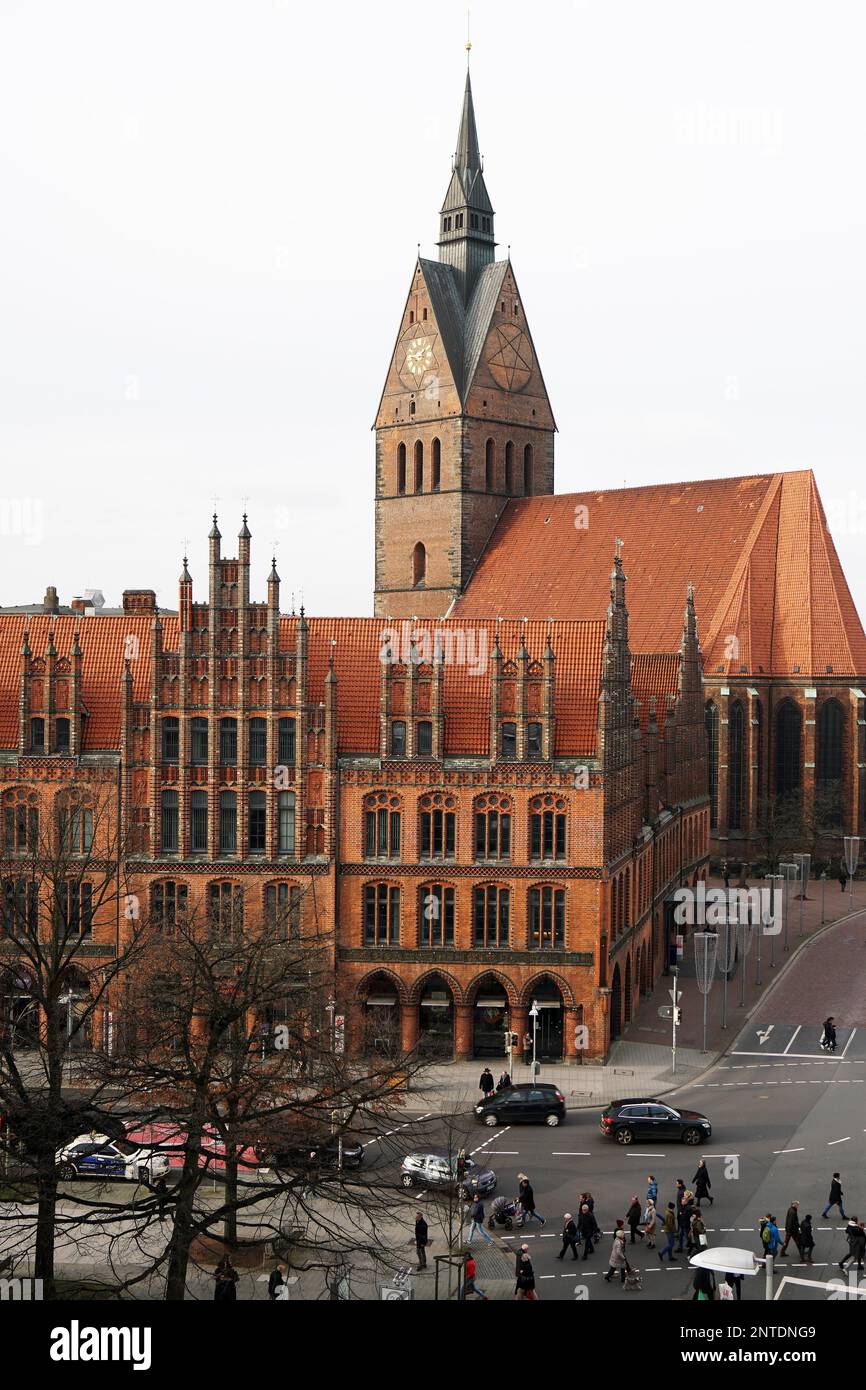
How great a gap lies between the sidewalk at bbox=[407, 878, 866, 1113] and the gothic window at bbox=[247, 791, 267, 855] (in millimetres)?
10329

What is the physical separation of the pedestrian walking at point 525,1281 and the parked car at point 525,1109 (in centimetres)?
1403

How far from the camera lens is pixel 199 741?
174 feet

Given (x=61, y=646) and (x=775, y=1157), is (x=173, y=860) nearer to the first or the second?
(x=61, y=646)

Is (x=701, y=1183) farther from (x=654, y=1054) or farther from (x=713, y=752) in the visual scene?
(x=713, y=752)

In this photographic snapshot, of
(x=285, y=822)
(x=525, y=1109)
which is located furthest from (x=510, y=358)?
(x=525, y=1109)

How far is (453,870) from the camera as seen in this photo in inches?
2056

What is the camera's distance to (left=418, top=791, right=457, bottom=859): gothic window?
52312 millimetres

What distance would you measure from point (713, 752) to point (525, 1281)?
62935mm

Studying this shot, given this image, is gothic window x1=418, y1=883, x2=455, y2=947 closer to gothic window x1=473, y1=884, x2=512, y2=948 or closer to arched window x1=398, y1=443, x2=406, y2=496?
gothic window x1=473, y1=884, x2=512, y2=948

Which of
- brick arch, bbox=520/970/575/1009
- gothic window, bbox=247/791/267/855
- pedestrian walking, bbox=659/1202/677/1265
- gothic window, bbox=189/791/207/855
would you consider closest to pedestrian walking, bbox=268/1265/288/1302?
pedestrian walking, bbox=659/1202/677/1265

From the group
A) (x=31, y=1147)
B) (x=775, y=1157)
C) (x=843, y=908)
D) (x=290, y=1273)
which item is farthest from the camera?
(x=843, y=908)

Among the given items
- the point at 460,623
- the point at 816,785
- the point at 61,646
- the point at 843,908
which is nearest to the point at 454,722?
the point at 460,623

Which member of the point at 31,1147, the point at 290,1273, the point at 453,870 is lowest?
the point at 290,1273

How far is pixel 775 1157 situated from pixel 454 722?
19463 mm
